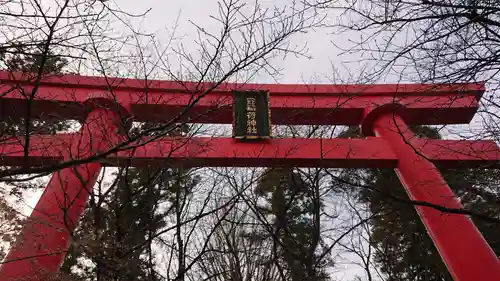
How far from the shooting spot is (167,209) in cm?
796

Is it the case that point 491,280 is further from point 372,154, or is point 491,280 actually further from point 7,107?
point 7,107

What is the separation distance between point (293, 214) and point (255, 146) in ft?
13.2

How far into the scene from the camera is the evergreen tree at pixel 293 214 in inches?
344

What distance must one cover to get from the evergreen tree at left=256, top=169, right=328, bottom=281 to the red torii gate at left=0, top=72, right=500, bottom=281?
8.62ft

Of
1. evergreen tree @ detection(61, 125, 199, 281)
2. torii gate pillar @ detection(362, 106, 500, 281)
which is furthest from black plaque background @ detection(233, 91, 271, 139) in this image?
torii gate pillar @ detection(362, 106, 500, 281)

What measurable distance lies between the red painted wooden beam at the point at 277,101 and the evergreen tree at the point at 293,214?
2380 millimetres

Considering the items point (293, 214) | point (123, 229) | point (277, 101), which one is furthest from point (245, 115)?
point (293, 214)

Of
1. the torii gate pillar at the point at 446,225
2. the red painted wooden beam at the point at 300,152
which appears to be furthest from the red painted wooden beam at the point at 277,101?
the torii gate pillar at the point at 446,225

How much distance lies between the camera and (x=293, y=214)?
970cm

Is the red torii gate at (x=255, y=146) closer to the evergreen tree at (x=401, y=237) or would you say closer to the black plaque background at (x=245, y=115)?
the black plaque background at (x=245, y=115)

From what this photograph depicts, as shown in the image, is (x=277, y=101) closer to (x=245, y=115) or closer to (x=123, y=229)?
(x=245, y=115)

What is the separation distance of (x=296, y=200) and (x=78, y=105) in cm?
578

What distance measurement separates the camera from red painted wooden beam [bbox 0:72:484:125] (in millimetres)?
6184

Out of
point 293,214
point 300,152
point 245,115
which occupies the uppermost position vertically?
point 293,214
